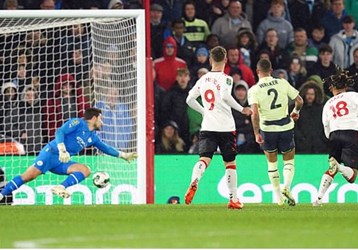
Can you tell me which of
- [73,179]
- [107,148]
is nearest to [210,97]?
[107,148]

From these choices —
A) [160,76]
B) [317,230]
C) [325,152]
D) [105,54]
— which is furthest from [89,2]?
[317,230]

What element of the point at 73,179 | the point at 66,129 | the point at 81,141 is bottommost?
the point at 73,179

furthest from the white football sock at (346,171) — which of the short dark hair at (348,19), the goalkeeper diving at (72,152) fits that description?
the short dark hair at (348,19)

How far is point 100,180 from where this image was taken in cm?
1738

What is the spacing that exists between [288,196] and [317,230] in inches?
176

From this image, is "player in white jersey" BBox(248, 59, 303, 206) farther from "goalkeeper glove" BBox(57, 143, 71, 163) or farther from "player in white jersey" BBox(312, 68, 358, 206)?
"goalkeeper glove" BBox(57, 143, 71, 163)

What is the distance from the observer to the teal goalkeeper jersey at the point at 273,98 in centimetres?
1658

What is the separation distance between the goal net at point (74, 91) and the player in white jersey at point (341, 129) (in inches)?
119

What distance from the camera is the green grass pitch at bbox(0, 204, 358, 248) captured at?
10.8 metres

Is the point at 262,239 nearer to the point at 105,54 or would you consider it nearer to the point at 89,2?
the point at 105,54

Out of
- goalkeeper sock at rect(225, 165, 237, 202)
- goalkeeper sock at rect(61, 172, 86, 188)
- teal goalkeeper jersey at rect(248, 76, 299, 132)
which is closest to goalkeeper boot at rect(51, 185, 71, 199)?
goalkeeper sock at rect(61, 172, 86, 188)

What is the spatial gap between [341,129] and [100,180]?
3340 mm

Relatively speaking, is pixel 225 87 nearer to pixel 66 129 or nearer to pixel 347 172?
pixel 347 172

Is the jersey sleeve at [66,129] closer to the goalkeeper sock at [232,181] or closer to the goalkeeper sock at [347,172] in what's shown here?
the goalkeeper sock at [232,181]
